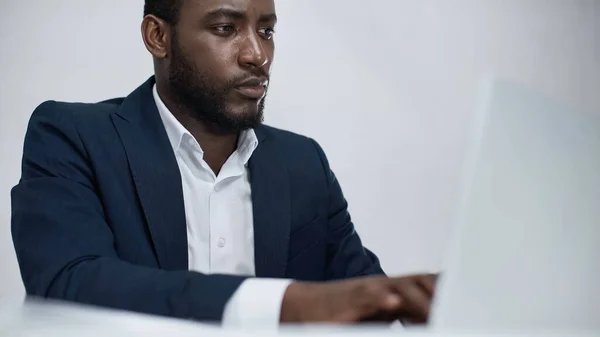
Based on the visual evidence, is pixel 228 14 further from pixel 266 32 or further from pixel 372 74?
pixel 372 74

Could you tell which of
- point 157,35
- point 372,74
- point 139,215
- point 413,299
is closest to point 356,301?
point 413,299

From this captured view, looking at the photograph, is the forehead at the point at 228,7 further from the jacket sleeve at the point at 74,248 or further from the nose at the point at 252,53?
the jacket sleeve at the point at 74,248

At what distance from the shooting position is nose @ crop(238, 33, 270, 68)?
1.31m

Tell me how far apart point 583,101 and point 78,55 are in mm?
1568

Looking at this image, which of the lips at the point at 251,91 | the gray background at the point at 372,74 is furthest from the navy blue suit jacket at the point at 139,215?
the gray background at the point at 372,74

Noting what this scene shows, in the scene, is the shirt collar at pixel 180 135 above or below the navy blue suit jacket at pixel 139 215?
above

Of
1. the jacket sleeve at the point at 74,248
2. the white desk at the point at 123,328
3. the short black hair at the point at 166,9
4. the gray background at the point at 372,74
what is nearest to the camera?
the white desk at the point at 123,328

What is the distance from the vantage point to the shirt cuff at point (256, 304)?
0.62 meters

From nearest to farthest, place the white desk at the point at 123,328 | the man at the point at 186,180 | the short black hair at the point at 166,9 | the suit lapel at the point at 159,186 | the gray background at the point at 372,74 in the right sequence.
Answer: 1. the white desk at the point at 123,328
2. the man at the point at 186,180
3. the suit lapel at the point at 159,186
4. the short black hair at the point at 166,9
5. the gray background at the point at 372,74

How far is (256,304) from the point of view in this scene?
63cm

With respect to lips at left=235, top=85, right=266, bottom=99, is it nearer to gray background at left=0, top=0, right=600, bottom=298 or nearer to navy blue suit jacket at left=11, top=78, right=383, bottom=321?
navy blue suit jacket at left=11, top=78, right=383, bottom=321

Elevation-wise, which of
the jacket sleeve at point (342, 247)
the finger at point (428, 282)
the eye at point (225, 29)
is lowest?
the jacket sleeve at point (342, 247)

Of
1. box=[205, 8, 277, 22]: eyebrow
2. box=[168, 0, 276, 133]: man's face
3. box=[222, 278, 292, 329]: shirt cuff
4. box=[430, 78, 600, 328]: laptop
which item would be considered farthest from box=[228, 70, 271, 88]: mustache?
box=[430, 78, 600, 328]: laptop

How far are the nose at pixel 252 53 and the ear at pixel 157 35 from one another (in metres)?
0.20
